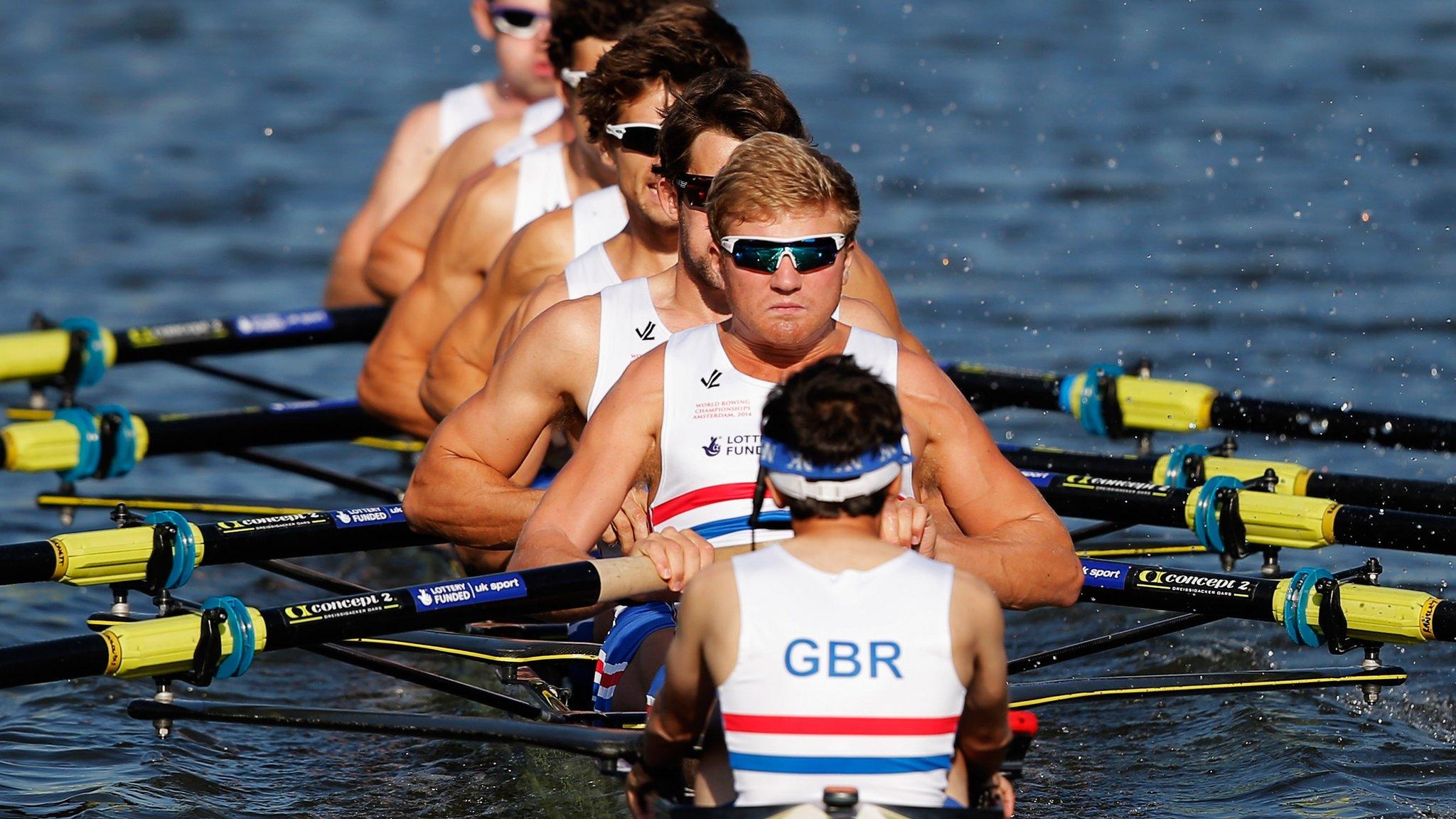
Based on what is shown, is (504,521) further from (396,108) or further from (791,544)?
(396,108)

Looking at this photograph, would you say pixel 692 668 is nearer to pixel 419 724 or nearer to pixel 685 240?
pixel 419 724

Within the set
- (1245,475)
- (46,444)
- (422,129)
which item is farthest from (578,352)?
(422,129)

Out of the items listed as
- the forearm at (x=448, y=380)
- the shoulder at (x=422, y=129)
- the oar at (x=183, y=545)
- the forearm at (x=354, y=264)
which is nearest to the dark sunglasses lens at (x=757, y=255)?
the oar at (x=183, y=545)

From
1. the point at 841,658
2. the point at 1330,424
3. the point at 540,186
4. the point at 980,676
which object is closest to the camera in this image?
the point at 841,658

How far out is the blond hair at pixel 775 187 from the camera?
167 inches

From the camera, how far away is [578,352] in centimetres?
499

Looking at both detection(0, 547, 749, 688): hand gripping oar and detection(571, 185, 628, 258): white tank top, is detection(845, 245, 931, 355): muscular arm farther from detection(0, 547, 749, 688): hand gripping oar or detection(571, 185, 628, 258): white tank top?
detection(0, 547, 749, 688): hand gripping oar

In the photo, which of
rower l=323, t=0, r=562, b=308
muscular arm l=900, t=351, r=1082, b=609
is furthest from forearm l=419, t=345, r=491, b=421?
rower l=323, t=0, r=562, b=308

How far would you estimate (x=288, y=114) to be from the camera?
55.6 ft

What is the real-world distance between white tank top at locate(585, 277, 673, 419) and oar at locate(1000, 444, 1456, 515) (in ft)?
5.49

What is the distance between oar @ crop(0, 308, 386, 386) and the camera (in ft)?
26.3

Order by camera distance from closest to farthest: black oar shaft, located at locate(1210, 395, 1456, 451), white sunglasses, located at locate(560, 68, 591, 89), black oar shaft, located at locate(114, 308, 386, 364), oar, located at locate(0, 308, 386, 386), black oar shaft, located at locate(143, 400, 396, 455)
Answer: white sunglasses, located at locate(560, 68, 591, 89), black oar shaft, located at locate(1210, 395, 1456, 451), black oar shaft, located at locate(143, 400, 396, 455), oar, located at locate(0, 308, 386, 386), black oar shaft, located at locate(114, 308, 386, 364)

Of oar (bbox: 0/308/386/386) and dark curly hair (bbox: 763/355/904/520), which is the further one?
oar (bbox: 0/308/386/386)

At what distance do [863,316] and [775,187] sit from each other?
0.75 meters
